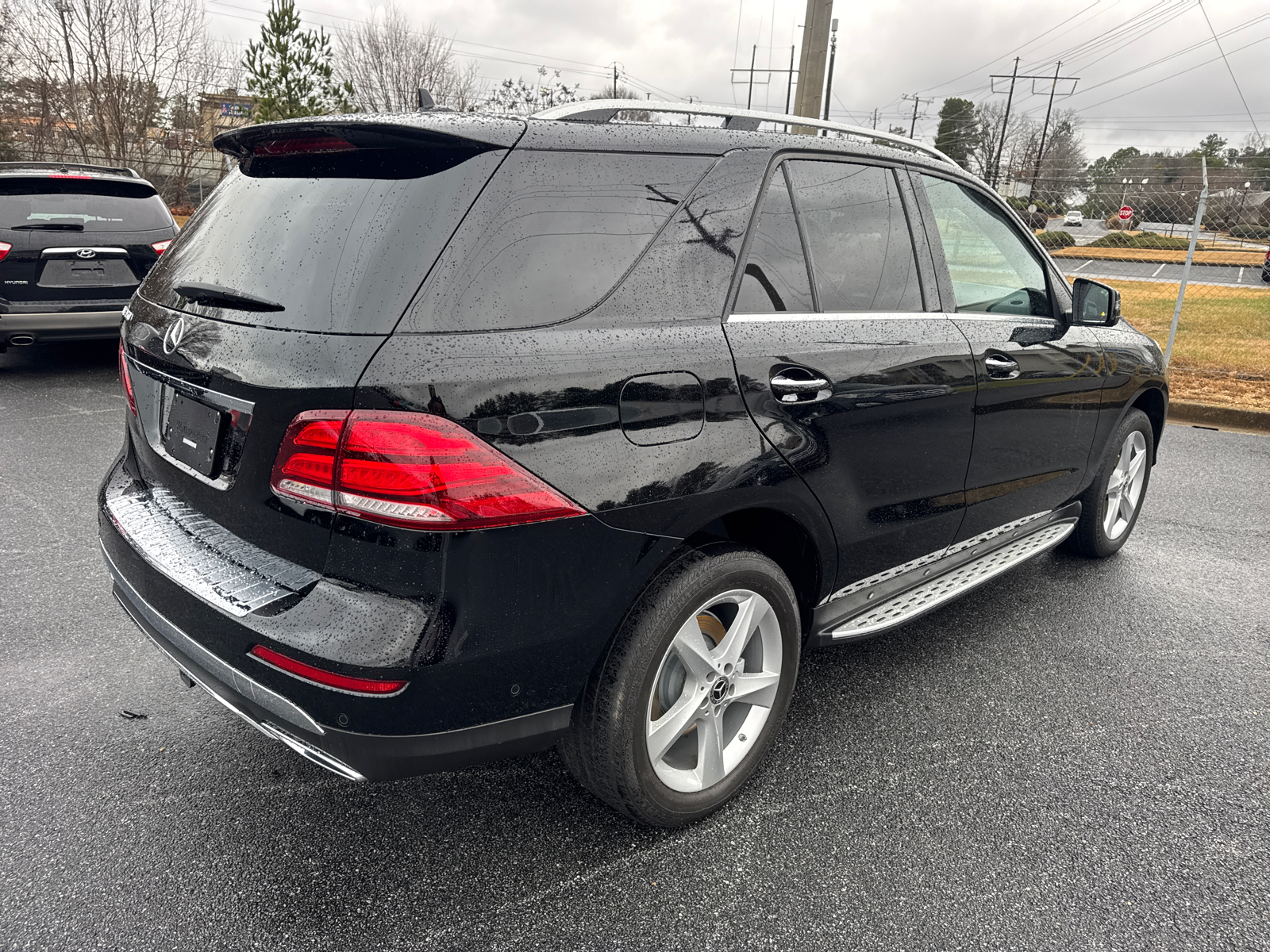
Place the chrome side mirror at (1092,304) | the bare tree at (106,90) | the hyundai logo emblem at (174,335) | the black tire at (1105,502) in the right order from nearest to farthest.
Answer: the hyundai logo emblem at (174,335) < the chrome side mirror at (1092,304) < the black tire at (1105,502) < the bare tree at (106,90)

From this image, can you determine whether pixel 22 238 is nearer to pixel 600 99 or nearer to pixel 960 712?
pixel 600 99

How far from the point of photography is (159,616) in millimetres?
2100

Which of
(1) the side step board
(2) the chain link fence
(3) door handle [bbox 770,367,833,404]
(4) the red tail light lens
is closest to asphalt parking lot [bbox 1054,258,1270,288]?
(2) the chain link fence

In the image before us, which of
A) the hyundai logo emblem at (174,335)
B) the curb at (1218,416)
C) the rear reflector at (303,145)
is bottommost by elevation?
the curb at (1218,416)

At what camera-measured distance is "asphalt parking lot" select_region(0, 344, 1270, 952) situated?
6.39ft

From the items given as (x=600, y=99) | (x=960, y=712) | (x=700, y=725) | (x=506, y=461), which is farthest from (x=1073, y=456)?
(x=506, y=461)

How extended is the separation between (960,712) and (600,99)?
2245mm

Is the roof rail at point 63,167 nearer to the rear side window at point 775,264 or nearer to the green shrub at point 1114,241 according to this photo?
the rear side window at point 775,264

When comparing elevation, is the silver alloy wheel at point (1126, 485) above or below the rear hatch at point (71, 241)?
below

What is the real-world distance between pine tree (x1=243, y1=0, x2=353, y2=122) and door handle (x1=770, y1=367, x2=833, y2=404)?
10.9 m

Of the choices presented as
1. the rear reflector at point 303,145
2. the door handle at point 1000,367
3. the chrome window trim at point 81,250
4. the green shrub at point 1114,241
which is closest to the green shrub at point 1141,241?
the green shrub at point 1114,241

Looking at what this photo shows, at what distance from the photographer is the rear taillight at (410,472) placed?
166 cm

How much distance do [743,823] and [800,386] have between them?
3.88 feet

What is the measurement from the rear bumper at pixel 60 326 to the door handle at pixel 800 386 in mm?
6462
